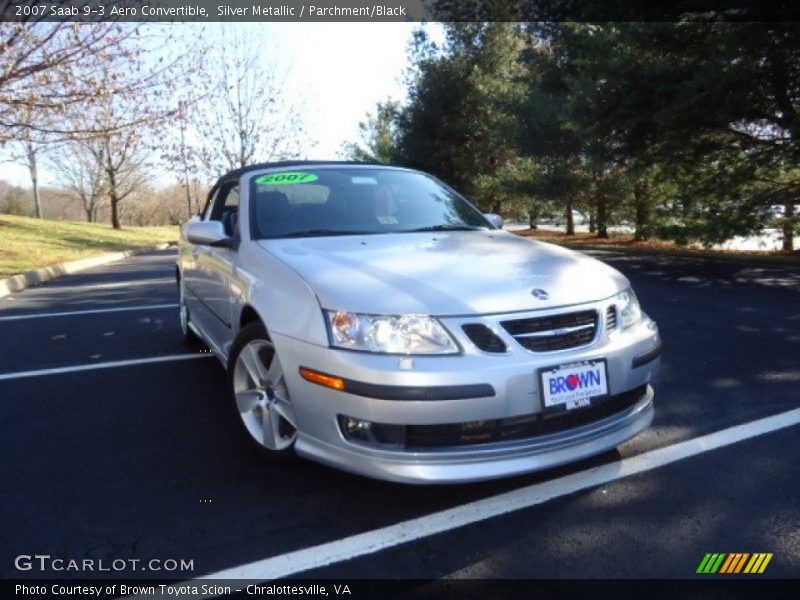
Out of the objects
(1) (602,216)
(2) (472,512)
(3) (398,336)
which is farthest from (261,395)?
(1) (602,216)

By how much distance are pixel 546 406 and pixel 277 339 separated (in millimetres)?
1223

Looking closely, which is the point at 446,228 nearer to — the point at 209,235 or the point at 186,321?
the point at 209,235

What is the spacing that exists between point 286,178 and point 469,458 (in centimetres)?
235

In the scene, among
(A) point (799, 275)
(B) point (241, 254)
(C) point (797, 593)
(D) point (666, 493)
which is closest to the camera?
(C) point (797, 593)

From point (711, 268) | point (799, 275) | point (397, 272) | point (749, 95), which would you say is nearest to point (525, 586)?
point (397, 272)

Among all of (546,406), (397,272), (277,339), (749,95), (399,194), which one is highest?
(749,95)

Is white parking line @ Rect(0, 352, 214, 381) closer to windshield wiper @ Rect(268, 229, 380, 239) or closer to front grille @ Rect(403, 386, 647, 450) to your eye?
windshield wiper @ Rect(268, 229, 380, 239)

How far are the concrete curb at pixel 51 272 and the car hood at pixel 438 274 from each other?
29.9 feet

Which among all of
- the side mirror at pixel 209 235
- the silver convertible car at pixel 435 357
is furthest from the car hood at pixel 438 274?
the side mirror at pixel 209 235

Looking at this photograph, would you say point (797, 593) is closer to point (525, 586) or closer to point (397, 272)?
point (525, 586)

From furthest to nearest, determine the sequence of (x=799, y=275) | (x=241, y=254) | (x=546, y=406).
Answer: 1. (x=799, y=275)
2. (x=241, y=254)
3. (x=546, y=406)

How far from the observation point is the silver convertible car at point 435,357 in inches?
92.0

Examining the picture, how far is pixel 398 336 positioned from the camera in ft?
7.93

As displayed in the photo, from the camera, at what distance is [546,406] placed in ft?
7.86
